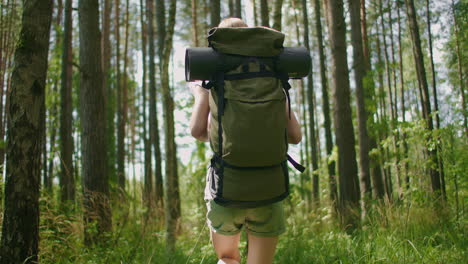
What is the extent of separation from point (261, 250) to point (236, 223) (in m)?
0.20

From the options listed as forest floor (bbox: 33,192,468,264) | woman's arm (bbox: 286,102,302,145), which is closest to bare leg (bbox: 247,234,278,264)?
woman's arm (bbox: 286,102,302,145)

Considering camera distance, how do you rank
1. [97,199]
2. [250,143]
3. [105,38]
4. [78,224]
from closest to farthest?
[250,143]
[78,224]
[97,199]
[105,38]

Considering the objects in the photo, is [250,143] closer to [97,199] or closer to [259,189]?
[259,189]

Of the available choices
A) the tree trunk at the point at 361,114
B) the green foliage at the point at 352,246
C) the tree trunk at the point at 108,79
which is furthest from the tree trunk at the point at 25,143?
the tree trunk at the point at 108,79

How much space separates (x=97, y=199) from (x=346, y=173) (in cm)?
422

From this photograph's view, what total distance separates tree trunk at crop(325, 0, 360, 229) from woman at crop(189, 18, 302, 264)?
4782 millimetres

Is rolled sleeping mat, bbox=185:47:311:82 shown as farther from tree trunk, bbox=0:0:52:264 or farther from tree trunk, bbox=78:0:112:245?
tree trunk, bbox=78:0:112:245

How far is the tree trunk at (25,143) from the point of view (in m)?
3.11

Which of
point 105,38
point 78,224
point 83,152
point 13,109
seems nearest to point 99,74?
point 83,152

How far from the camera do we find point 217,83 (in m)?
1.89

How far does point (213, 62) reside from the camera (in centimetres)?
189

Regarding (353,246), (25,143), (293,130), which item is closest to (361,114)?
(353,246)

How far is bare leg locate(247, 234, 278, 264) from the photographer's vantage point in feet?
6.42

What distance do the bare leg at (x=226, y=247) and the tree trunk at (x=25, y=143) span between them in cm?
201
